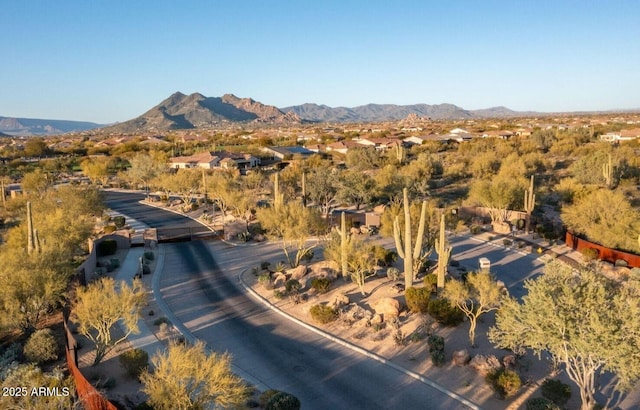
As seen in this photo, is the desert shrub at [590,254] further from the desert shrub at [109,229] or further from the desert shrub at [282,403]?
the desert shrub at [109,229]

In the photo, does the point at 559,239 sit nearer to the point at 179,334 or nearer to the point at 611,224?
the point at 611,224

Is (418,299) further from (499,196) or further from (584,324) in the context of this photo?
(499,196)

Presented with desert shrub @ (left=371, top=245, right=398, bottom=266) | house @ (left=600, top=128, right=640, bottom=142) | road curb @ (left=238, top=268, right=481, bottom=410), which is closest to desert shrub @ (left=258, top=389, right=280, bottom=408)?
road curb @ (left=238, top=268, right=481, bottom=410)

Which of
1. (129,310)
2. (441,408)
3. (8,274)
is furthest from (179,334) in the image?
(441,408)

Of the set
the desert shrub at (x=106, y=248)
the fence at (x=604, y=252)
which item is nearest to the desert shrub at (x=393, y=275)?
the fence at (x=604, y=252)

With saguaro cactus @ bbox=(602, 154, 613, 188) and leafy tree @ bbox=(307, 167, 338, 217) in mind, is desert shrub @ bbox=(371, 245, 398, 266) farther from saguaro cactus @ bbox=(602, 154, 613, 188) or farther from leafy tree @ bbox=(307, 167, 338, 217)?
saguaro cactus @ bbox=(602, 154, 613, 188)

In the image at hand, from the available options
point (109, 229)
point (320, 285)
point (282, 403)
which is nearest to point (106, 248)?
point (109, 229)
